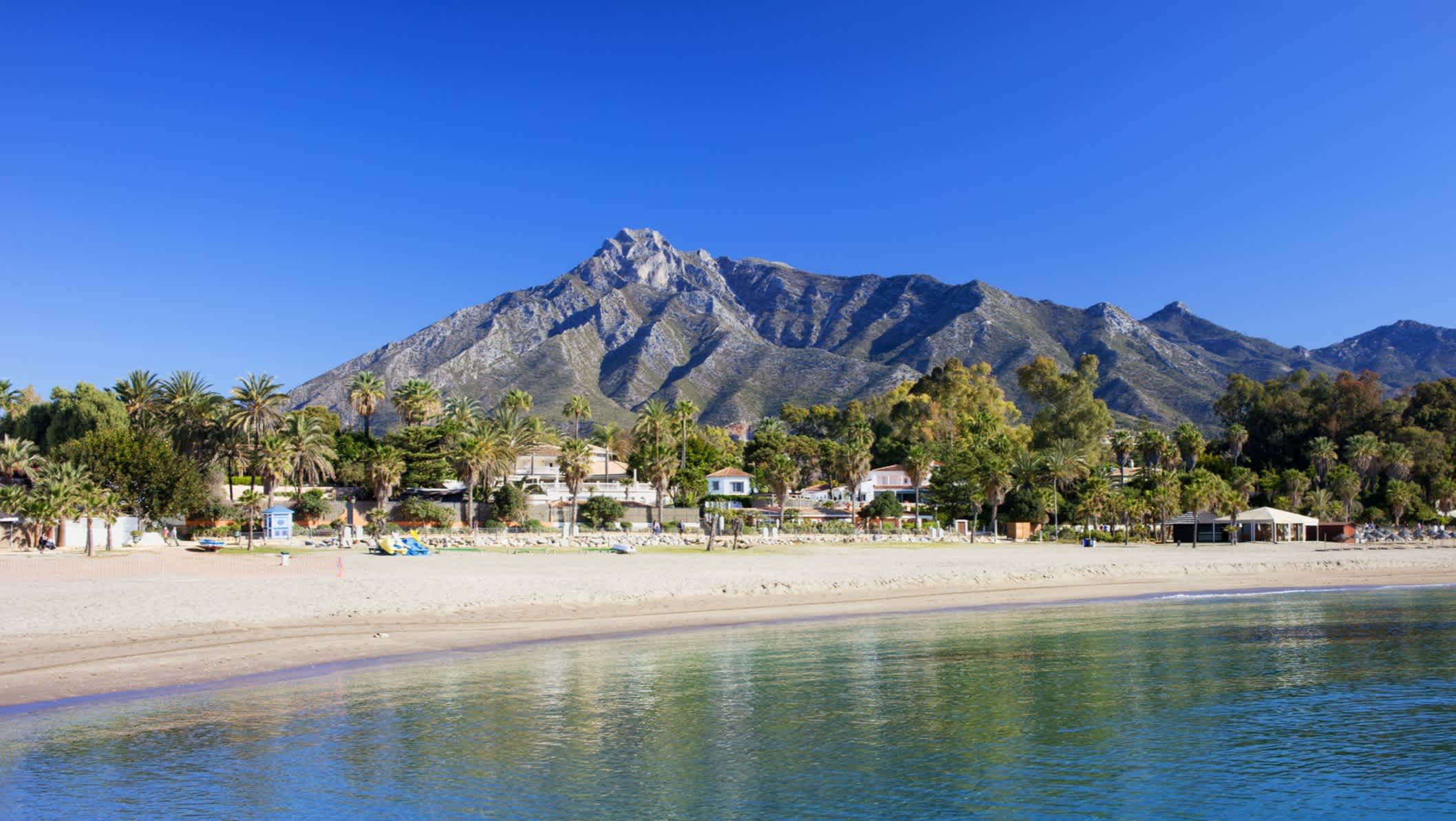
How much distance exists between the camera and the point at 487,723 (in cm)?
1636

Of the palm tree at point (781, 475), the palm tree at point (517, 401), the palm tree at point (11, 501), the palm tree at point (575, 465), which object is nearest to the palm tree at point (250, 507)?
the palm tree at point (11, 501)

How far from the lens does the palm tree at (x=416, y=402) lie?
9469 cm

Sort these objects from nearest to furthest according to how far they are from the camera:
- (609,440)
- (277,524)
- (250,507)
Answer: (250,507)
(277,524)
(609,440)

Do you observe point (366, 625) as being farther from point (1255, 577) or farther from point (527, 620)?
point (1255, 577)

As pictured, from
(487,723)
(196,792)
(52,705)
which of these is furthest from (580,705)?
(52,705)

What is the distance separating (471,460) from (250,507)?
17561 mm

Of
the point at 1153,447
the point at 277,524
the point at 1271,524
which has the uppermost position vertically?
the point at 1153,447

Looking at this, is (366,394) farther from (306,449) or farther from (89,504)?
(89,504)

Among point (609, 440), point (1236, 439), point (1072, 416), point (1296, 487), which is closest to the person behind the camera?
point (1296, 487)

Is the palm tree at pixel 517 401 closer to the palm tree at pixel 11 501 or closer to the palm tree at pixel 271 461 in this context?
the palm tree at pixel 271 461

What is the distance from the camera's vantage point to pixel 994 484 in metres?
72.1

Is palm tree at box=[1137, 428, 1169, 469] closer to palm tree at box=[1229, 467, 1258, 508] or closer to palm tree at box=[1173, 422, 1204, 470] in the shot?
palm tree at box=[1173, 422, 1204, 470]

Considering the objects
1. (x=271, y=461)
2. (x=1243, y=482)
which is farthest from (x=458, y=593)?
(x=1243, y=482)

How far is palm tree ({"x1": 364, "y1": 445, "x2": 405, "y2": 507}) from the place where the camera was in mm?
70562
